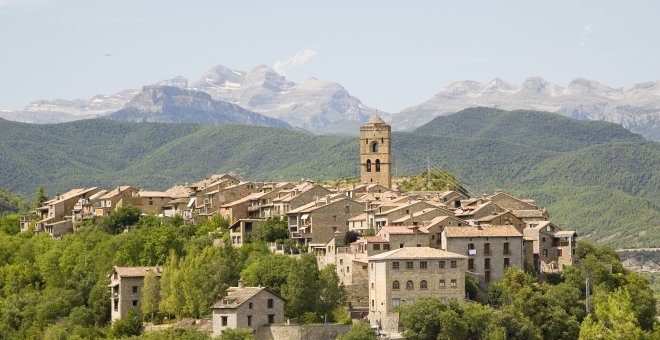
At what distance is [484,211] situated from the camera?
3295 inches

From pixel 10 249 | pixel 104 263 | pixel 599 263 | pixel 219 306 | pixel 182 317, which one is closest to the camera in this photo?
pixel 219 306

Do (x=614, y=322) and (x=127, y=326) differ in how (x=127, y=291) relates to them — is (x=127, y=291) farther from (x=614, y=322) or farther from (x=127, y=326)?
(x=614, y=322)

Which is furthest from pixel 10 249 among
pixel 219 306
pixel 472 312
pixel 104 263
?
pixel 472 312

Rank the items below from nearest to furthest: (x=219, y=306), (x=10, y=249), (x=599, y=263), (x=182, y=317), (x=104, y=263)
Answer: (x=219, y=306), (x=182, y=317), (x=599, y=263), (x=104, y=263), (x=10, y=249)

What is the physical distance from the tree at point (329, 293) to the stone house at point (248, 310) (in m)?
2.78

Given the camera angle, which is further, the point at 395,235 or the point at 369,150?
the point at 369,150

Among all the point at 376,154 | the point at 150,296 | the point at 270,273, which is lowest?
the point at 150,296

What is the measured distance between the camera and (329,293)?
72250mm

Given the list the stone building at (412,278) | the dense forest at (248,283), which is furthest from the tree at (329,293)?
the stone building at (412,278)

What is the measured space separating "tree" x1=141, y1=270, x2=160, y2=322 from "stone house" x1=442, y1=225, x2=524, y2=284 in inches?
594

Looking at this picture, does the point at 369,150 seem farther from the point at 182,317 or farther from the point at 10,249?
the point at 182,317

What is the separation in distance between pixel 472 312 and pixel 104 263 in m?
25.9

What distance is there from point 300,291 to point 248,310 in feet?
12.2

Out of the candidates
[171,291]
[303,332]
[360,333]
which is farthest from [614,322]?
[171,291]
